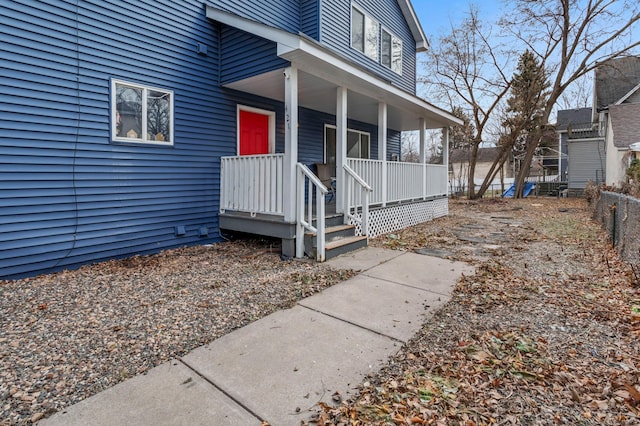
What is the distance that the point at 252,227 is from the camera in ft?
19.7

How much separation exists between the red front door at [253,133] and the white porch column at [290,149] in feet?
7.18

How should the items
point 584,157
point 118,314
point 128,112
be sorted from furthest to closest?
point 584,157
point 128,112
point 118,314

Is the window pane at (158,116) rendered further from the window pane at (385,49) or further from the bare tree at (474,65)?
the bare tree at (474,65)

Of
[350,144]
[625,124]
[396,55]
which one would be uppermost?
[396,55]

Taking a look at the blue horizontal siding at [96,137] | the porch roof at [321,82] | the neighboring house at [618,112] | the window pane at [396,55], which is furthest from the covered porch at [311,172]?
the neighboring house at [618,112]

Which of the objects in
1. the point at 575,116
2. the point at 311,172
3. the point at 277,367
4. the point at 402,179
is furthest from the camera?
the point at 575,116

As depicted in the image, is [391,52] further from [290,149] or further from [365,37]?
[290,149]

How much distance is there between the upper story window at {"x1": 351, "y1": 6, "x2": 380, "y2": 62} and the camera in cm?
947

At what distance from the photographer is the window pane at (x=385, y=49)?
35.1 ft

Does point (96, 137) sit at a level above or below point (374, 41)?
below

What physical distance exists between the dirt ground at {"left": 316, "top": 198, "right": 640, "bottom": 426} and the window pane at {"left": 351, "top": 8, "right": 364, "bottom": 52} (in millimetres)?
7309

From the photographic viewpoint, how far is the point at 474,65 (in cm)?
1811

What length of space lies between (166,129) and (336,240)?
11.8 feet

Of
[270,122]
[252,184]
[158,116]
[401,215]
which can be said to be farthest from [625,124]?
[158,116]
